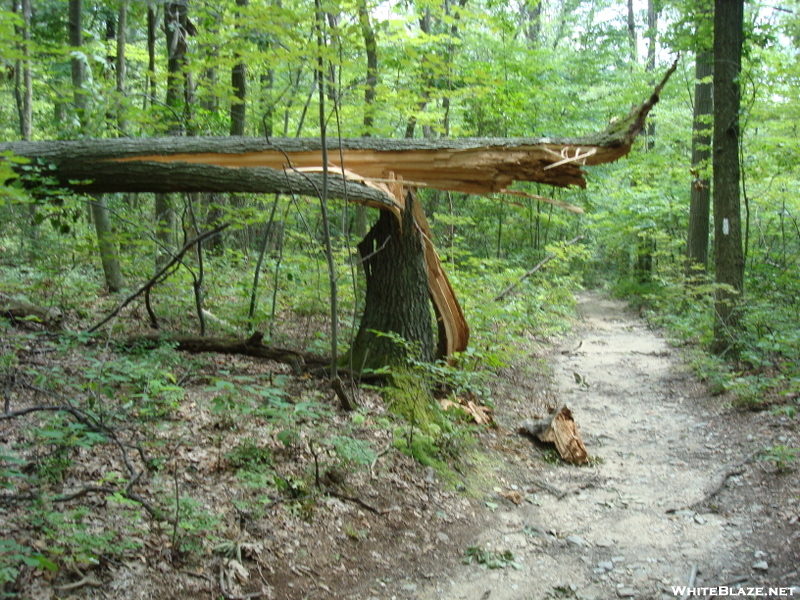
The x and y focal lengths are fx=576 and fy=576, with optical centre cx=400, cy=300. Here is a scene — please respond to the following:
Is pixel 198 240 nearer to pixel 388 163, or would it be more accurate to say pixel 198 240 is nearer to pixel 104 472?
pixel 388 163

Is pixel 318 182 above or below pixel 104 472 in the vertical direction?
above

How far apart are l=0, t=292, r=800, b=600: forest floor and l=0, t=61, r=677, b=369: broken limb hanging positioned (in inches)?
74.7

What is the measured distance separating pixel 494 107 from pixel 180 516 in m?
12.4

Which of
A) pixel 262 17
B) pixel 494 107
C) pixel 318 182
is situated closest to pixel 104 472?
pixel 318 182

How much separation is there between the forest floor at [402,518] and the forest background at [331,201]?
13.5 inches

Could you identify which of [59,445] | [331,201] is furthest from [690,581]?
[331,201]

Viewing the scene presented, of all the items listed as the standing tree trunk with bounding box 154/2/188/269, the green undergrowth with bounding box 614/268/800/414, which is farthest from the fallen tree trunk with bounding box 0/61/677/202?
the green undergrowth with bounding box 614/268/800/414

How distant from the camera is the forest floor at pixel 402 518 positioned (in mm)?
3217

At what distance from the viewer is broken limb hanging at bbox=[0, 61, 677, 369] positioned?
19.6ft

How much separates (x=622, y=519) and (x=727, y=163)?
6.26m

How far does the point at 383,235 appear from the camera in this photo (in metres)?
6.61

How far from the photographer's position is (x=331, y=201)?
10.0 metres

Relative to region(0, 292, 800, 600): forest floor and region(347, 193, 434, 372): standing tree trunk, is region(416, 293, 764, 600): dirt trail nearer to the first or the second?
region(0, 292, 800, 600): forest floor

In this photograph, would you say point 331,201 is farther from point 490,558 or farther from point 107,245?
point 490,558
